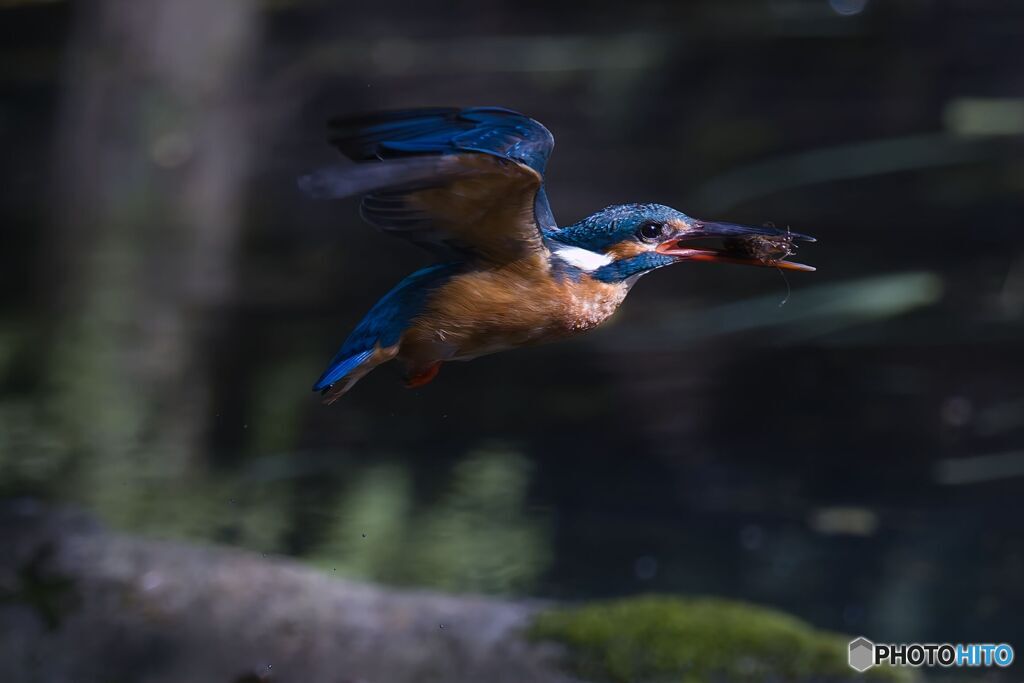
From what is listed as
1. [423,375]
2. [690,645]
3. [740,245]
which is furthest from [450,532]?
[740,245]

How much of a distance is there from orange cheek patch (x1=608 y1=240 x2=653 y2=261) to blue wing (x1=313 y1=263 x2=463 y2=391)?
22 cm

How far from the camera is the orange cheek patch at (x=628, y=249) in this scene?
169cm

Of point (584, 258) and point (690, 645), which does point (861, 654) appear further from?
point (584, 258)

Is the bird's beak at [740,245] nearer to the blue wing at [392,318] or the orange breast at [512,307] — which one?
the orange breast at [512,307]

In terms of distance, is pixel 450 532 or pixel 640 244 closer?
pixel 640 244

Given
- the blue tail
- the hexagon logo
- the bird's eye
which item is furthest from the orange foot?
the hexagon logo

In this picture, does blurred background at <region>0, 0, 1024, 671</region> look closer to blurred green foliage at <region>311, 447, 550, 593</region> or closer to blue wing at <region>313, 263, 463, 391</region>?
blurred green foliage at <region>311, 447, 550, 593</region>

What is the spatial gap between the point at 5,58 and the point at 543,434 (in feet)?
8.84

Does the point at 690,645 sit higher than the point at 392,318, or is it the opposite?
the point at 392,318

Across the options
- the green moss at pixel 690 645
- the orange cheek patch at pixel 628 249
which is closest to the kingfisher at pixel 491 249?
the orange cheek patch at pixel 628 249

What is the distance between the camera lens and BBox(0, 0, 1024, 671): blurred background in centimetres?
324

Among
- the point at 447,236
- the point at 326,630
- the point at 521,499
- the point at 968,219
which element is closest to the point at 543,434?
the point at 521,499

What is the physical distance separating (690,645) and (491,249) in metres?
1.22

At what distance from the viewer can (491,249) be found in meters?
1.66
